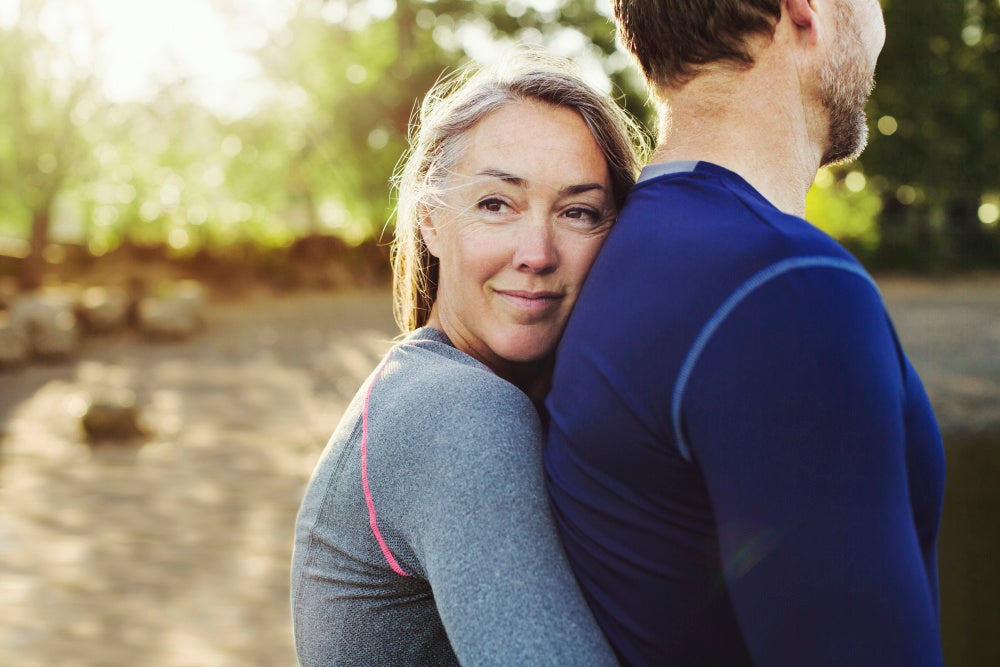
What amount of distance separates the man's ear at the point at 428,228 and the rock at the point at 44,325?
13.2 m

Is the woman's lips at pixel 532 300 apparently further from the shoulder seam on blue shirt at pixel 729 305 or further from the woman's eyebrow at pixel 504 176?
the shoulder seam on blue shirt at pixel 729 305

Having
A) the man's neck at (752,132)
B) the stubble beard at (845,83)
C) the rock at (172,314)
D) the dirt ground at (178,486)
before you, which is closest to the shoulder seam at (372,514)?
the man's neck at (752,132)

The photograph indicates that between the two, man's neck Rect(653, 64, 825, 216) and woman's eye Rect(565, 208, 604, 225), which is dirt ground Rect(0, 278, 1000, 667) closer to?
woman's eye Rect(565, 208, 604, 225)

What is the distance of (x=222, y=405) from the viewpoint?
11.1 metres

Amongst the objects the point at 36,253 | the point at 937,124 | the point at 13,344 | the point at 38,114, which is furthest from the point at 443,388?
the point at 937,124

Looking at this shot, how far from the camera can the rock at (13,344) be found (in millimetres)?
12570

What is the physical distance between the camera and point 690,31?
134cm

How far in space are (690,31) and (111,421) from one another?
8.93 meters

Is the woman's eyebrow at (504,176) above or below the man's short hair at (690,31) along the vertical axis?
below

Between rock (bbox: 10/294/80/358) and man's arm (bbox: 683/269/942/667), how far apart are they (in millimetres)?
14021

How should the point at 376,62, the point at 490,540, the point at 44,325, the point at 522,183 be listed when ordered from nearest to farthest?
the point at 490,540 → the point at 522,183 → the point at 44,325 → the point at 376,62

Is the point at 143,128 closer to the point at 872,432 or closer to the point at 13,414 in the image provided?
the point at 13,414

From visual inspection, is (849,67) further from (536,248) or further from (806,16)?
(536,248)

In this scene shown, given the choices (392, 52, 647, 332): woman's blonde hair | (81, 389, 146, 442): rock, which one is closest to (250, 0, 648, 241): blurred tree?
(81, 389, 146, 442): rock
